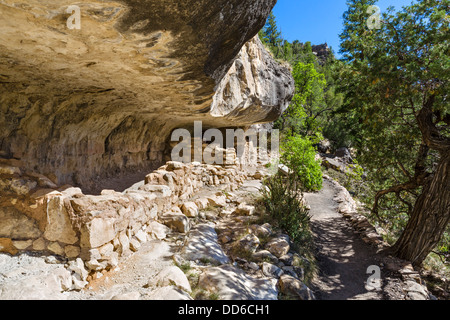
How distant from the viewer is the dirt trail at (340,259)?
3701 millimetres

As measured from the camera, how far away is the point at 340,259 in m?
4.89

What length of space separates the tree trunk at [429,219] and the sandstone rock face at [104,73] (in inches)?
166

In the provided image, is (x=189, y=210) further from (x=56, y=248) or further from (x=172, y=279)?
(x=56, y=248)

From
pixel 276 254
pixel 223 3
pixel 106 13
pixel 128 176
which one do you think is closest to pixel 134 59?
pixel 106 13

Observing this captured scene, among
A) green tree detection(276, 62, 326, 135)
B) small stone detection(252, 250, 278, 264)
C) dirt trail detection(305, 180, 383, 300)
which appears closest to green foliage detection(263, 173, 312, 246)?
dirt trail detection(305, 180, 383, 300)

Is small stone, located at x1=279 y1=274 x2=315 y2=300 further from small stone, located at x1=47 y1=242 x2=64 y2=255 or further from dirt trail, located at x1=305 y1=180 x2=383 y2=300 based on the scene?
small stone, located at x1=47 y1=242 x2=64 y2=255

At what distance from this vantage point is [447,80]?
3533mm

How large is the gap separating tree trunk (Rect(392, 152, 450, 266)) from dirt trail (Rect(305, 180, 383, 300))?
619mm

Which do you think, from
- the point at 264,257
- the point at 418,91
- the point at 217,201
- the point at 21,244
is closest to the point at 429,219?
the point at 418,91

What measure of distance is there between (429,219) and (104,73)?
5.76 metres

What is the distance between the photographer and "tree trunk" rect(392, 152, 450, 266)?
4.17 metres
